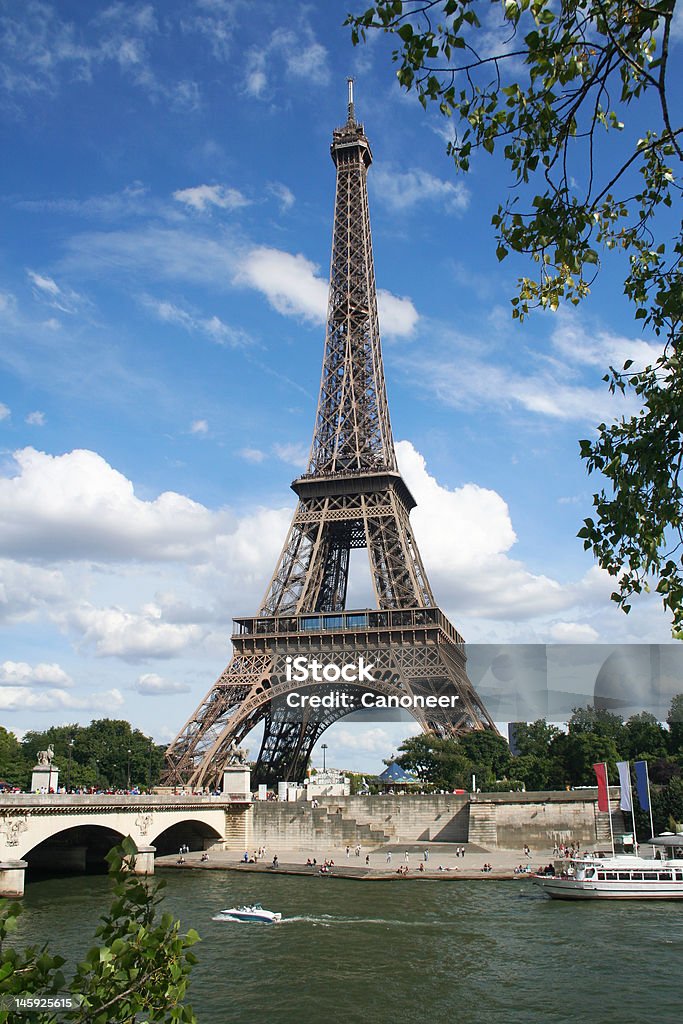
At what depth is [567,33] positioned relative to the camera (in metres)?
7.56

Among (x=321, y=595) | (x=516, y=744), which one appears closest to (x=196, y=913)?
(x=321, y=595)

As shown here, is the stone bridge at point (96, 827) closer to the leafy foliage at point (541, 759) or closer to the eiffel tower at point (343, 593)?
the eiffel tower at point (343, 593)

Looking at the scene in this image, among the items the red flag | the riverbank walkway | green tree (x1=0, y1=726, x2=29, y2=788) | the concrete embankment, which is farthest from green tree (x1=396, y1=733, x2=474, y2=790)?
green tree (x1=0, y1=726, x2=29, y2=788)

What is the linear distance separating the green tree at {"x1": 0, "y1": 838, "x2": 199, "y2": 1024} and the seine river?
16469mm

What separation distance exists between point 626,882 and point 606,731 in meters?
36.2

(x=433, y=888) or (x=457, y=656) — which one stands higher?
(x=457, y=656)

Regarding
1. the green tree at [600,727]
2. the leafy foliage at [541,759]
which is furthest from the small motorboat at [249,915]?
the green tree at [600,727]

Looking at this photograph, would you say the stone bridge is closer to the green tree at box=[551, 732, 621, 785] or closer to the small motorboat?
the small motorboat

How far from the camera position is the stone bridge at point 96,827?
39.7 m

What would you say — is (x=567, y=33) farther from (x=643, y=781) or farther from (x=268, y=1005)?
(x=643, y=781)

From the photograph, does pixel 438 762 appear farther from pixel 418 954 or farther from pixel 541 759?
pixel 418 954

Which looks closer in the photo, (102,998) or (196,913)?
(102,998)

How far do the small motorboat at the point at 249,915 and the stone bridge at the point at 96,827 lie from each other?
484cm

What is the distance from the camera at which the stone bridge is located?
130ft
